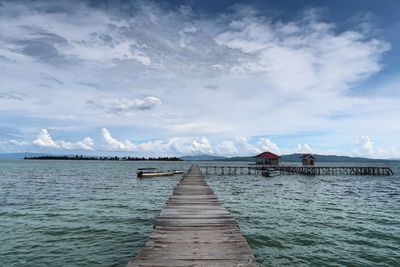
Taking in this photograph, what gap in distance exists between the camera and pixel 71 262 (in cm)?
1075

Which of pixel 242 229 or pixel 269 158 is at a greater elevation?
pixel 269 158

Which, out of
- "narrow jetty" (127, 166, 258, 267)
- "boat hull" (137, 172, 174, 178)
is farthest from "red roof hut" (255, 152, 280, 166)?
"narrow jetty" (127, 166, 258, 267)

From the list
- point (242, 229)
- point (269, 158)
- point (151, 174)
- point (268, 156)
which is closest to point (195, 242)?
point (242, 229)

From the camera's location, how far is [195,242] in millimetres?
8250

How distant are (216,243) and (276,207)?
14.4 meters

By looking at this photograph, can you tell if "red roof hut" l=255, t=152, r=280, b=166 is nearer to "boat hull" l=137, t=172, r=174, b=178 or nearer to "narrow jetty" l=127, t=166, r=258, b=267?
"boat hull" l=137, t=172, r=174, b=178

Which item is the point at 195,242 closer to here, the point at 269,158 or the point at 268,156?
the point at 268,156

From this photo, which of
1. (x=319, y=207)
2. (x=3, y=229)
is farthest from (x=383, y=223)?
(x=3, y=229)

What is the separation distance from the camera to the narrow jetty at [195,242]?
6788 mm

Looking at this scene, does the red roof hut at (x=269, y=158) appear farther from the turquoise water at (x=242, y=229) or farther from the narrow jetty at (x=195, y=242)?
the narrow jetty at (x=195, y=242)

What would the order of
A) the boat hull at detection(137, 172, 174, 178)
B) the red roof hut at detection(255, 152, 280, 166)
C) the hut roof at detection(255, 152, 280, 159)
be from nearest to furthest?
the boat hull at detection(137, 172, 174, 178) → the hut roof at detection(255, 152, 280, 159) → the red roof hut at detection(255, 152, 280, 166)

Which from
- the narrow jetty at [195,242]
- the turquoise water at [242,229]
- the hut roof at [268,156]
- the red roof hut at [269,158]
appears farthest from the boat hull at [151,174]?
the narrow jetty at [195,242]

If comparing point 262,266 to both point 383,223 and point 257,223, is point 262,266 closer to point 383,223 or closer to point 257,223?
point 257,223

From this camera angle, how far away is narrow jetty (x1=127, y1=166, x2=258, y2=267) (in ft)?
22.3
